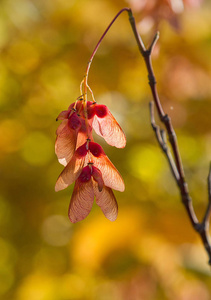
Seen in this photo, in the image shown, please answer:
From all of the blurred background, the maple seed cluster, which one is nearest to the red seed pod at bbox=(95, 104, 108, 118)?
the maple seed cluster

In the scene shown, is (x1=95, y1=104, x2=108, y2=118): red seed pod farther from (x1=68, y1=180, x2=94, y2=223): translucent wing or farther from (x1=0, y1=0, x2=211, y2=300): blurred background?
(x1=0, y1=0, x2=211, y2=300): blurred background

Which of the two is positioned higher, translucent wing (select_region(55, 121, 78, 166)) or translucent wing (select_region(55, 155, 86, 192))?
translucent wing (select_region(55, 121, 78, 166))

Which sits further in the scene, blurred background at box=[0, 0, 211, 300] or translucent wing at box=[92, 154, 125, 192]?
blurred background at box=[0, 0, 211, 300]

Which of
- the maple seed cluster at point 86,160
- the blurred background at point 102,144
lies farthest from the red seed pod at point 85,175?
the blurred background at point 102,144

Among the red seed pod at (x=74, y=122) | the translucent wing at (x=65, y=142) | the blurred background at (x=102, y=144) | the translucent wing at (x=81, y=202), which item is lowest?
the blurred background at (x=102, y=144)

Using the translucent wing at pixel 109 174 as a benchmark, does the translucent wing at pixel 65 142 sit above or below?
above

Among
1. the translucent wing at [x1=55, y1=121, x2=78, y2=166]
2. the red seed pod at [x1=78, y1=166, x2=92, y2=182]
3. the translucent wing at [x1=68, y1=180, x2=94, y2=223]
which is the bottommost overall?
the translucent wing at [x1=68, y1=180, x2=94, y2=223]

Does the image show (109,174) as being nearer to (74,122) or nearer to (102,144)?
(74,122)

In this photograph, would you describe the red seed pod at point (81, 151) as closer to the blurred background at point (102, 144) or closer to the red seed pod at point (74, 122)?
the red seed pod at point (74, 122)

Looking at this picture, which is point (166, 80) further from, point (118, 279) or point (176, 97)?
point (118, 279)
